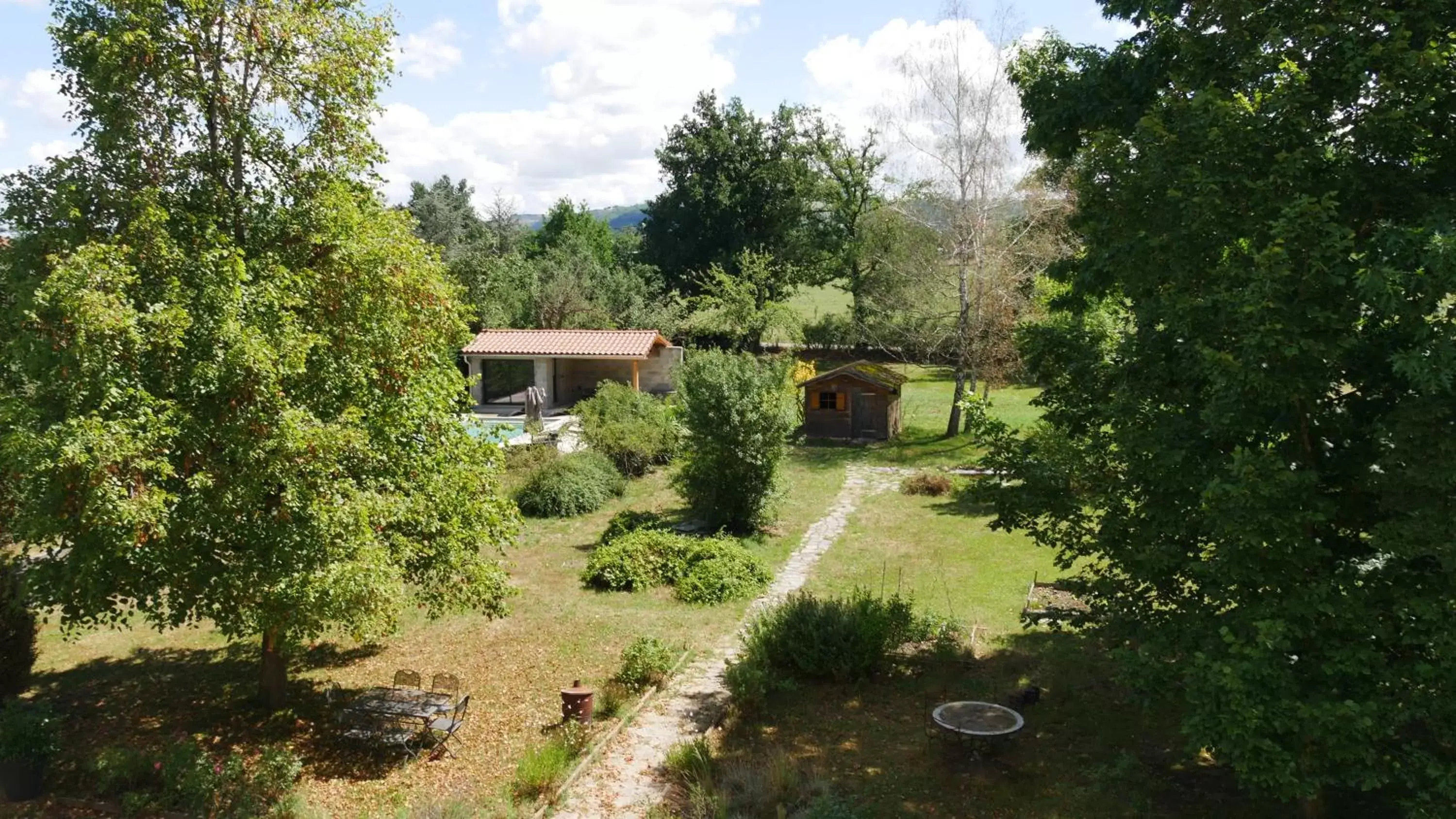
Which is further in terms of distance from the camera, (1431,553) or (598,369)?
(598,369)

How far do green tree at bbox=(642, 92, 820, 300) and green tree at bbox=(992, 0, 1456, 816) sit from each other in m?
41.0

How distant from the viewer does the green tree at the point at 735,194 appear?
50.0 m

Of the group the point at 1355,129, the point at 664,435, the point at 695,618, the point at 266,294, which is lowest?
the point at 695,618

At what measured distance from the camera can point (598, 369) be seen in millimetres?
39812

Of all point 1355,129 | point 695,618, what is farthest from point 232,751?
point 1355,129

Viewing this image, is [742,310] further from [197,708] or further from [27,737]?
[27,737]

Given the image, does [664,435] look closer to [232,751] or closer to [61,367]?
[232,751]

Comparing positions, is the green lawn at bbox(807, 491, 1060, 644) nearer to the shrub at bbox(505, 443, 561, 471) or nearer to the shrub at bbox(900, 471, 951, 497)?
the shrub at bbox(900, 471, 951, 497)

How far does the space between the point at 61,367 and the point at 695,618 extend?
10.6 metres

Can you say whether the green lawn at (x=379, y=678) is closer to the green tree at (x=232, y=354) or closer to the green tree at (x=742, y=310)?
the green tree at (x=232, y=354)

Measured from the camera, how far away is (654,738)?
11664 millimetres

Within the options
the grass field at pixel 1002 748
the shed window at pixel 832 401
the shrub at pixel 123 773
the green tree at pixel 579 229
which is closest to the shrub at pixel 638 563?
the grass field at pixel 1002 748

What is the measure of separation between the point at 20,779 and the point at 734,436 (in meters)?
14.3

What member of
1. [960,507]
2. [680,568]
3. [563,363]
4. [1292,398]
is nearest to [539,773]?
[1292,398]
